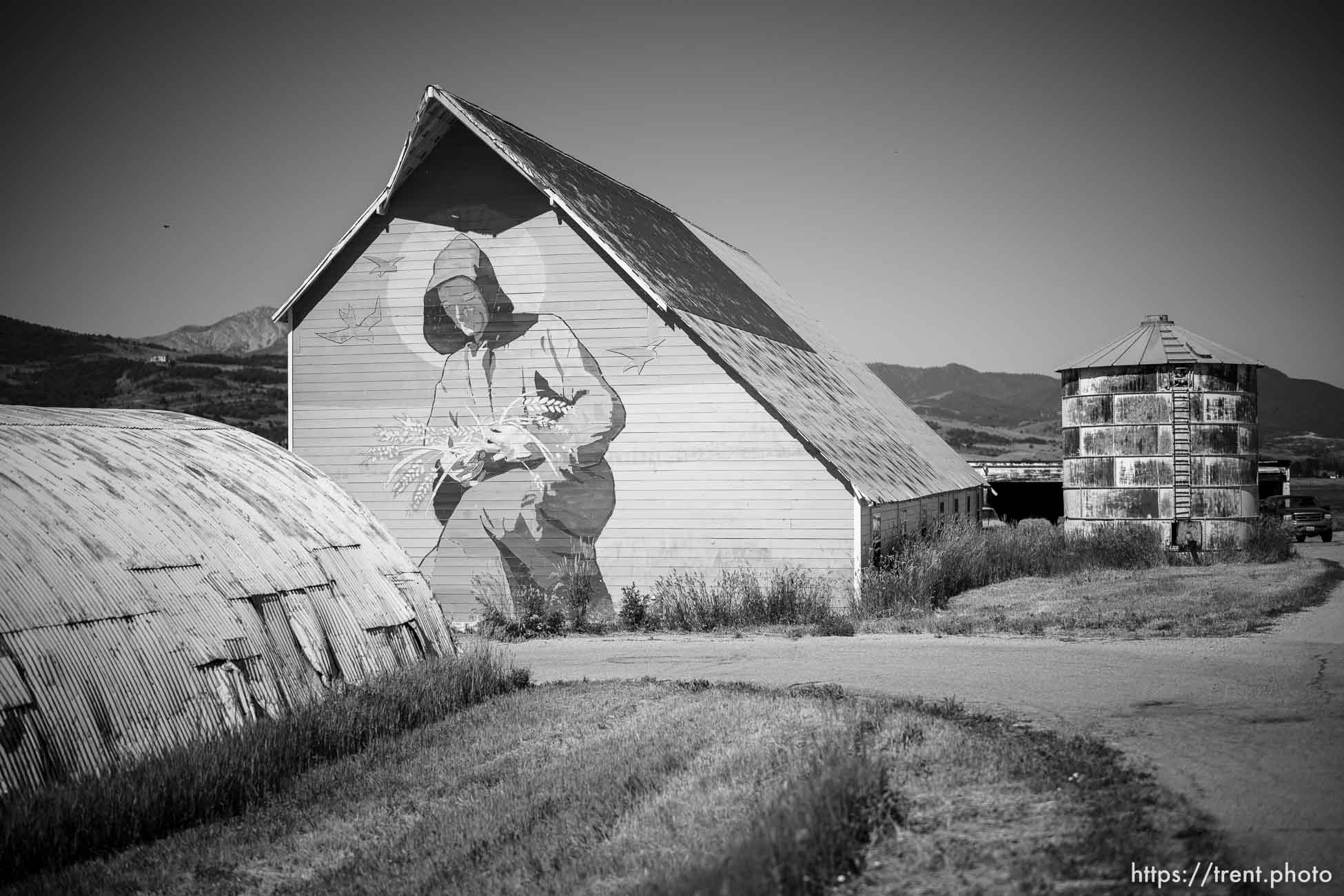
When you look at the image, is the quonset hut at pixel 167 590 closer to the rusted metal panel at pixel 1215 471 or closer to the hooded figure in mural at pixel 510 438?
the hooded figure in mural at pixel 510 438

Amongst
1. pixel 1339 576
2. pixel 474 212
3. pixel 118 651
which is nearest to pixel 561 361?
pixel 474 212

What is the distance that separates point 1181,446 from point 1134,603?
1066 centimetres

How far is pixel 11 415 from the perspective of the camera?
12812 millimetres

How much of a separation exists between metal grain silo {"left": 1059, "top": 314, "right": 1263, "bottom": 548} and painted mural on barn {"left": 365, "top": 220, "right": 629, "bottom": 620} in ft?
45.3

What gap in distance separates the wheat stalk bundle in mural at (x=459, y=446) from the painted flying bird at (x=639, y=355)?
136 cm

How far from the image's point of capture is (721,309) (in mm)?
25484

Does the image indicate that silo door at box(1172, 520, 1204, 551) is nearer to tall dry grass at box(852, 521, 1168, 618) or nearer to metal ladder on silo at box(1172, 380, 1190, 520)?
metal ladder on silo at box(1172, 380, 1190, 520)

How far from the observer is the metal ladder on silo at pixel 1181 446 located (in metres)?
28.4

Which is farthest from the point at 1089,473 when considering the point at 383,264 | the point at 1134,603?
the point at 383,264

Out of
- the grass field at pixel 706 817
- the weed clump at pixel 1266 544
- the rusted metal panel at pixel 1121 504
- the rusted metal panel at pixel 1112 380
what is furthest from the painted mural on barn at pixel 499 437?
the weed clump at pixel 1266 544

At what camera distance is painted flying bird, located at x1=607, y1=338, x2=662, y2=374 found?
21.3 m

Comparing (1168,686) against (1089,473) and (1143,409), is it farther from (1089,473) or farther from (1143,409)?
(1143,409)

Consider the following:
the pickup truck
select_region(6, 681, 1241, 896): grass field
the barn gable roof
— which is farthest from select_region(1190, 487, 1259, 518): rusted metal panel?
select_region(6, 681, 1241, 896): grass field

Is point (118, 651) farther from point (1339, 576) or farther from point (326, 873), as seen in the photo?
point (1339, 576)
